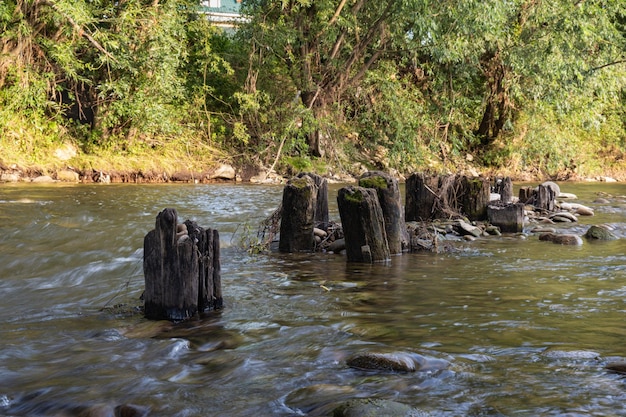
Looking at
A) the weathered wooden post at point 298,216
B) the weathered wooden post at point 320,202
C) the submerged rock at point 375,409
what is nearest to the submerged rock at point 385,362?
the submerged rock at point 375,409

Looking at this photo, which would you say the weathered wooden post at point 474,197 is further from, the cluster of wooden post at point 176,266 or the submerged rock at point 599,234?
the cluster of wooden post at point 176,266

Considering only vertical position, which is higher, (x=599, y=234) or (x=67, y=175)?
(x=67, y=175)

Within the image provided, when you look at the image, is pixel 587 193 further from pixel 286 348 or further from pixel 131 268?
pixel 286 348

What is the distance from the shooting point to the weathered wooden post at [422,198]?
11.2 metres

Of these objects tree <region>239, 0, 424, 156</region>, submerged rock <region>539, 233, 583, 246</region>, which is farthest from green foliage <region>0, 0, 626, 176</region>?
submerged rock <region>539, 233, 583, 246</region>

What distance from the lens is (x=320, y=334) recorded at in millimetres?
4922

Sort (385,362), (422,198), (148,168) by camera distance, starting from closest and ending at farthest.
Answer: (385,362) → (422,198) → (148,168)

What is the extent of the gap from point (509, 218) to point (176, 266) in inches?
276

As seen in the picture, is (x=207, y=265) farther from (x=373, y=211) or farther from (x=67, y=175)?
(x=67, y=175)

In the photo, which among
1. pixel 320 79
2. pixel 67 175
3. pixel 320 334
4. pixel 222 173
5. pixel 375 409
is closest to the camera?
pixel 375 409

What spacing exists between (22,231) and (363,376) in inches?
294

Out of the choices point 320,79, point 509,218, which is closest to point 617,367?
point 509,218

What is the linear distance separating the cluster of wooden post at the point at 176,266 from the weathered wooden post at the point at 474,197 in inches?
269

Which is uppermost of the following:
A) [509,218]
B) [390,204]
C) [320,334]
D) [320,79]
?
[320,79]
